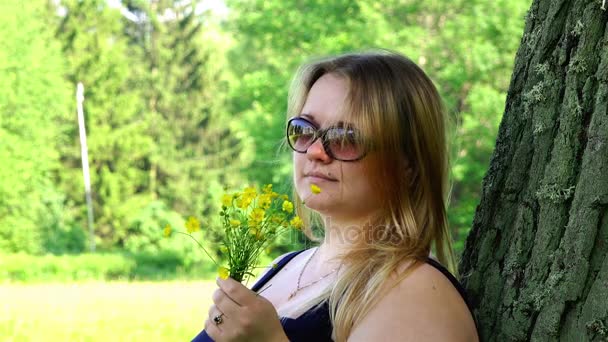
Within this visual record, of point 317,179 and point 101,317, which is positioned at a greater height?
point 317,179

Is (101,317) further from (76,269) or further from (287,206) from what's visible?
(76,269)

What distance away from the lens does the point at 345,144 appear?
1.75 meters

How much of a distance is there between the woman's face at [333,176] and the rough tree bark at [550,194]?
306 mm

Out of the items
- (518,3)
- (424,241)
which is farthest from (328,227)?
(518,3)

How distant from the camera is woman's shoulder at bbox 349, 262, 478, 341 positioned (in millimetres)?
1558

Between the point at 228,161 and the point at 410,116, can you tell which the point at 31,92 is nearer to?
the point at 228,161

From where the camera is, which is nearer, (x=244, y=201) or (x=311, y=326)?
(x=244, y=201)

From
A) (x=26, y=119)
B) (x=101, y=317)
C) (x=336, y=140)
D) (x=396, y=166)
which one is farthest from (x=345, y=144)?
(x=26, y=119)

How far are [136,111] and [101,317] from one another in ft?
89.3

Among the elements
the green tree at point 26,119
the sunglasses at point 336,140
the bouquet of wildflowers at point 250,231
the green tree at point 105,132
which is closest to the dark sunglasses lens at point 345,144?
the sunglasses at point 336,140

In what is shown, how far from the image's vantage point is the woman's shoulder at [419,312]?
1.56 m

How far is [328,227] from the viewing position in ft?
6.39

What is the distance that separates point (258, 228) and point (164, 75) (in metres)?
32.6

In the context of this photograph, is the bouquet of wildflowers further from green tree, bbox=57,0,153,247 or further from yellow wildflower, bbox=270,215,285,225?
green tree, bbox=57,0,153,247
